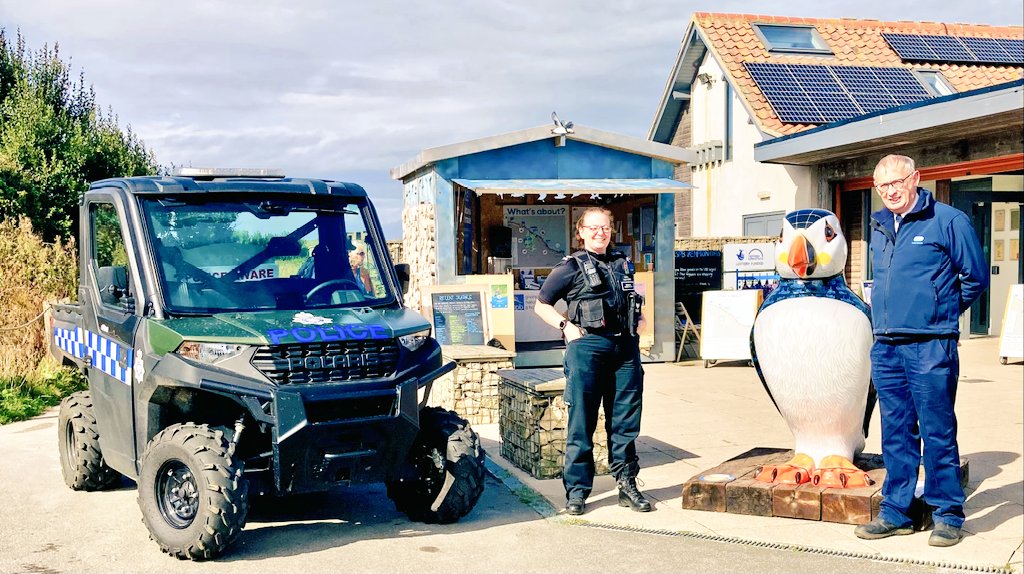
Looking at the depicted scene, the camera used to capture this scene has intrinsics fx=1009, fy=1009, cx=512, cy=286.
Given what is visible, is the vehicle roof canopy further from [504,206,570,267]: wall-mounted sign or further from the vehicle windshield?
[504,206,570,267]: wall-mounted sign

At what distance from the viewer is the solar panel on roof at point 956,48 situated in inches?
742

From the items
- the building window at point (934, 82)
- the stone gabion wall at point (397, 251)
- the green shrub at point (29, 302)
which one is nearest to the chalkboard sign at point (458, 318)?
the green shrub at point (29, 302)

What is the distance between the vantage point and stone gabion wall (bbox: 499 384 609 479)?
22.9 feet

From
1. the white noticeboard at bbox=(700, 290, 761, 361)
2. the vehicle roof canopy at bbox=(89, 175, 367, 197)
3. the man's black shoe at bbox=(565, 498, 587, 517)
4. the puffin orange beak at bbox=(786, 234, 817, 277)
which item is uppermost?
the vehicle roof canopy at bbox=(89, 175, 367, 197)

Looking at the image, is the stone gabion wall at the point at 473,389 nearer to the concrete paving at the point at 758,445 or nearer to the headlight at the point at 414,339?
the concrete paving at the point at 758,445

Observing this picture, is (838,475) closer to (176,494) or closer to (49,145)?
(176,494)

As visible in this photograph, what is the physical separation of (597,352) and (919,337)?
1.77 m

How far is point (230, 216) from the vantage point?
19.2 ft

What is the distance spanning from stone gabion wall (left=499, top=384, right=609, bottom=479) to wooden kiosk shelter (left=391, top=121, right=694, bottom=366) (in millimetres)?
4517

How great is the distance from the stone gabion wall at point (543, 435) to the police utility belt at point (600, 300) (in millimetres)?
996

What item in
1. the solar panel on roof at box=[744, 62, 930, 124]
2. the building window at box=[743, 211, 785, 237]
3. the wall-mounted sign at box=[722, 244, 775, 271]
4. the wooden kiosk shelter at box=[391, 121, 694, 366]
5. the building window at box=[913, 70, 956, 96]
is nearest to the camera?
the wooden kiosk shelter at box=[391, 121, 694, 366]

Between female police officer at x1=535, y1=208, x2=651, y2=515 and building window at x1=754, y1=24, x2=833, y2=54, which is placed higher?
building window at x1=754, y1=24, x2=833, y2=54

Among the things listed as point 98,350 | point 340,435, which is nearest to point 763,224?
point 98,350

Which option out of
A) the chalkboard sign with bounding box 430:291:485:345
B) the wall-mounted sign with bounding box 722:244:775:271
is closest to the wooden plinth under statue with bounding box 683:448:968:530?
the chalkboard sign with bounding box 430:291:485:345
